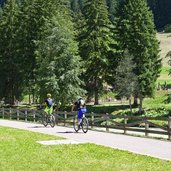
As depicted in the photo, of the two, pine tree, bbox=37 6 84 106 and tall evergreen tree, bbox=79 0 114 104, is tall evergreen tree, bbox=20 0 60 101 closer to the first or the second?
tall evergreen tree, bbox=79 0 114 104

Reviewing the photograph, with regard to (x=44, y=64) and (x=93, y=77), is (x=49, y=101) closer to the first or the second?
(x=44, y=64)

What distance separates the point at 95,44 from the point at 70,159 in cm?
4911

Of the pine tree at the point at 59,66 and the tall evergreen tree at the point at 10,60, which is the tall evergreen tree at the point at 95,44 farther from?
the tall evergreen tree at the point at 10,60

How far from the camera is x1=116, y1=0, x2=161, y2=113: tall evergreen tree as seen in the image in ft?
195

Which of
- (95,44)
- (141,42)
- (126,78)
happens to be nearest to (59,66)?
(126,78)

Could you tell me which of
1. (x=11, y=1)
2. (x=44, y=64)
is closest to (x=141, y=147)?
(x=44, y=64)

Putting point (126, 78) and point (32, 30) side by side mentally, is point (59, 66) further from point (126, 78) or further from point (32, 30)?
point (32, 30)

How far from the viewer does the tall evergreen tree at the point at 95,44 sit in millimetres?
64438

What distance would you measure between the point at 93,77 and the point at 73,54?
9.70m

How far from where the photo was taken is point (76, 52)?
193 feet

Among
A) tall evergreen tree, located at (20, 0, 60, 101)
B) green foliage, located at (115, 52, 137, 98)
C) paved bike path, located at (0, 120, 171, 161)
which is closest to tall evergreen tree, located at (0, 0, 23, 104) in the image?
tall evergreen tree, located at (20, 0, 60, 101)

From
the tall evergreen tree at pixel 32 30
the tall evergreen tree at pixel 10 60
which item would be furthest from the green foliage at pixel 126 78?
the tall evergreen tree at pixel 10 60

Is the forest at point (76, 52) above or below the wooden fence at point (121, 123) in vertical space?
above

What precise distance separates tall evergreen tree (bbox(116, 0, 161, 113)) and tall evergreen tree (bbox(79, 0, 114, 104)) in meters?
2.35
